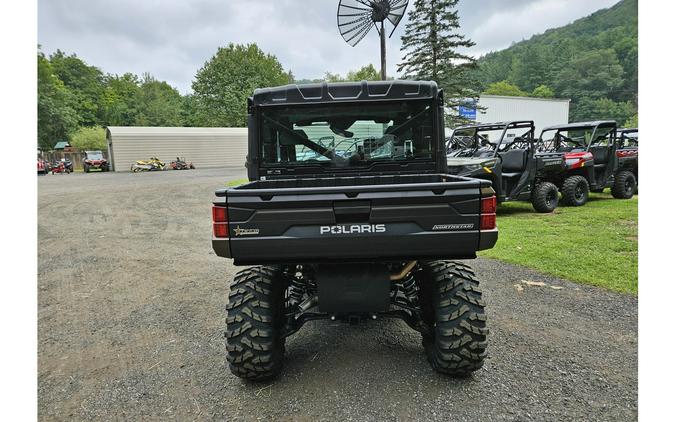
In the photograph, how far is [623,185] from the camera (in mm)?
11133

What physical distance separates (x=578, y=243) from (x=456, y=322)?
4936 mm

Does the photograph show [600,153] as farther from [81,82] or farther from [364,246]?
[81,82]

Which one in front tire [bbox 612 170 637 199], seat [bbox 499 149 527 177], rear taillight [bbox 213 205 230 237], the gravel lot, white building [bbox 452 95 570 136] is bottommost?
the gravel lot

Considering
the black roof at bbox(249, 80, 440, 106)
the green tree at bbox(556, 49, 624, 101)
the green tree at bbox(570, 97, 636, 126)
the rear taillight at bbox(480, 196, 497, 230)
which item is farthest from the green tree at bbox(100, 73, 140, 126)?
the green tree at bbox(556, 49, 624, 101)

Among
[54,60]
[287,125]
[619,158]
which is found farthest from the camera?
[54,60]

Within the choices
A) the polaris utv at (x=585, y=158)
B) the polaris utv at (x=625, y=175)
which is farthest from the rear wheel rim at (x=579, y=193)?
the polaris utv at (x=625, y=175)

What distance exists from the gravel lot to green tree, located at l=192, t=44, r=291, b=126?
148 feet

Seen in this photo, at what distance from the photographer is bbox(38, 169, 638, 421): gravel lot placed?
2436mm

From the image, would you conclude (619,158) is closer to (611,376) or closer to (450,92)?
(611,376)

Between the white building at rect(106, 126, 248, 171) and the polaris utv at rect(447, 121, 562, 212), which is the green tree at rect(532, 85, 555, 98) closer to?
the white building at rect(106, 126, 248, 171)

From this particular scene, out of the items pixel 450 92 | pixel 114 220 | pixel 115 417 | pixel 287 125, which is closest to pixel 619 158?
pixel 287 125

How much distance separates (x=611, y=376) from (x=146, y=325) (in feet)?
13.0

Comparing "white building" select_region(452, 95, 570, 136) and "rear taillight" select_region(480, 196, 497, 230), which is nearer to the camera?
"rear taillight" select_region(480, 196, 497, 230)

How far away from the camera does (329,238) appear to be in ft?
7.71
